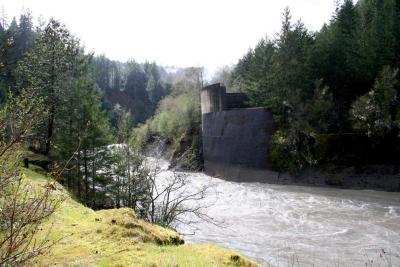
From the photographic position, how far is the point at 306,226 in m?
15.7

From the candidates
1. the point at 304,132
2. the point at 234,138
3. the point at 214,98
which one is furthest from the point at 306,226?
the point at 214,98

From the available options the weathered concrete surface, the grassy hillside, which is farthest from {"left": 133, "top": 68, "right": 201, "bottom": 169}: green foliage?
the grassy hillside

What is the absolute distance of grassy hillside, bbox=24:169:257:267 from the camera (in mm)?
5215

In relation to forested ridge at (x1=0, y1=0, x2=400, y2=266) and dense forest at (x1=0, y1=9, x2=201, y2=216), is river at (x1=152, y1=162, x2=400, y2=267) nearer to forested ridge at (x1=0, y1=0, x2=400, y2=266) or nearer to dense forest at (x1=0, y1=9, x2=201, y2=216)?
forested ridge at (x1=0, y1=0, x2=400, y2=266)

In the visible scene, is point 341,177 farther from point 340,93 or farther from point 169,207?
point 169,207

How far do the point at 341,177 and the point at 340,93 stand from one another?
853 centimetres

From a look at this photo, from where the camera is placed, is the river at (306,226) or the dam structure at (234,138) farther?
the dam structure at (234,138)

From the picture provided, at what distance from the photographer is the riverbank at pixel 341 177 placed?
22.0 meters

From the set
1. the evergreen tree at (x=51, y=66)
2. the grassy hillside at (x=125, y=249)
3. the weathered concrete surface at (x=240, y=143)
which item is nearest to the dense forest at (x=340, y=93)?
the weathered concrete surface at (x=240, y=143)

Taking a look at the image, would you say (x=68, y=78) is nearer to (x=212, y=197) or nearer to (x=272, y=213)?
(x=212, y=197)

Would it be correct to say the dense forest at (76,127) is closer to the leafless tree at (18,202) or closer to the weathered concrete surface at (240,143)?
the leafless tree at (18,202)

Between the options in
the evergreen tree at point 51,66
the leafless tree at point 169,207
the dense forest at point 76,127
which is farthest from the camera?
the evergreen tree at point 51,66

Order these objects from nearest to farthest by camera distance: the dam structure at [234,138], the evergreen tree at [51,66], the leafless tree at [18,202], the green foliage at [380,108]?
the leafless tree at [18,202] < the green foliage at [380,108] < the evergreen tree at [51,66] < the dam structure at [234,138]

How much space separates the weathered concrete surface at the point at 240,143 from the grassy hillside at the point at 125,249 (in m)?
21.7
